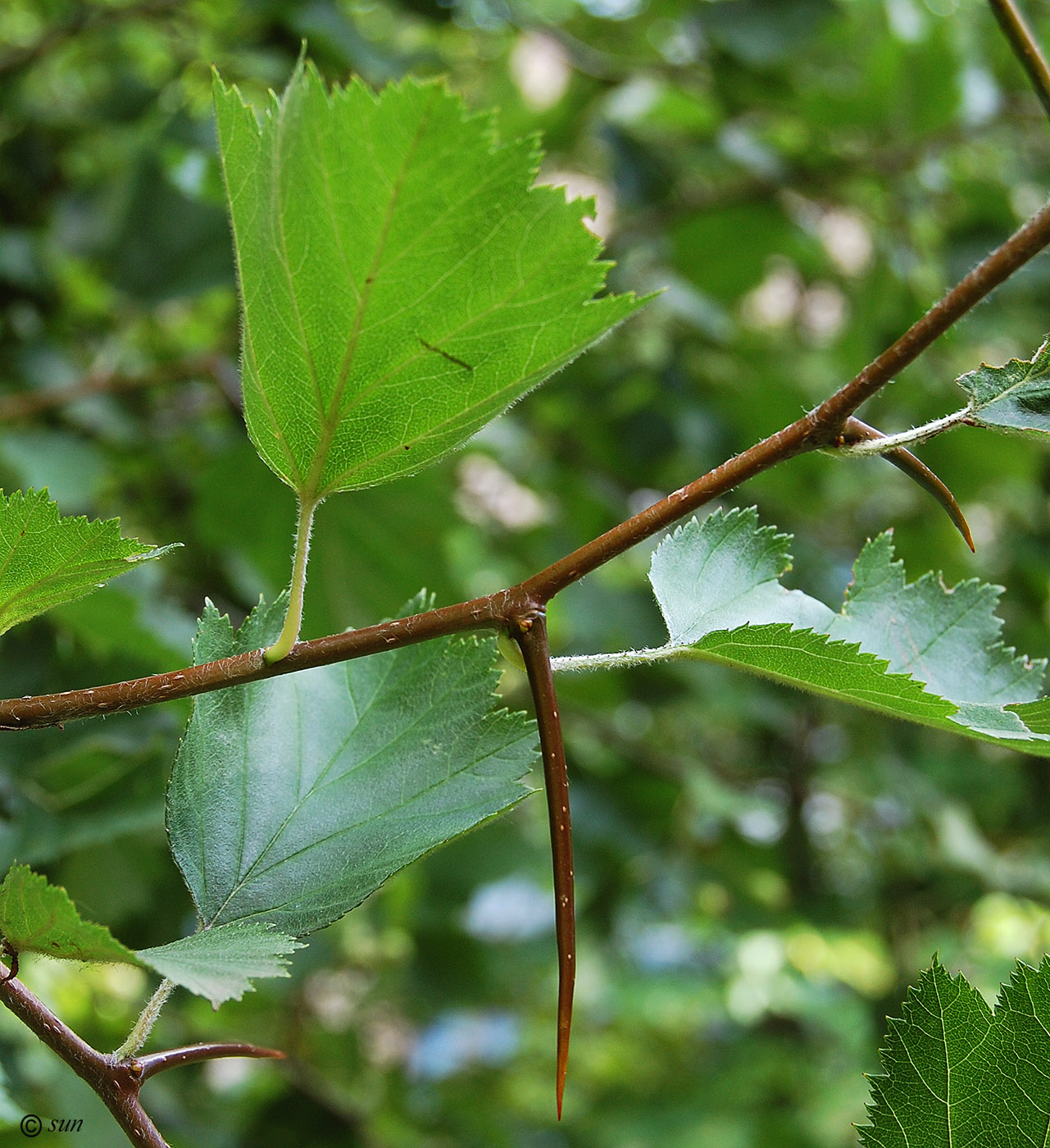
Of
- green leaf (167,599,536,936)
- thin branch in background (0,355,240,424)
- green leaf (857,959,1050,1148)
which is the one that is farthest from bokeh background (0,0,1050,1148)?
green leaf (857,959,1050,1148)

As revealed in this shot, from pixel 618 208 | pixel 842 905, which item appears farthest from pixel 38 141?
pixel 842 905

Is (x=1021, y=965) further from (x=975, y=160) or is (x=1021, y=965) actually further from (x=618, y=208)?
(x=975, y=160)

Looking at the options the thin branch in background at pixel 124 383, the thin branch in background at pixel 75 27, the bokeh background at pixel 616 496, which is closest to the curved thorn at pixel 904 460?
the bokeh background at pixel 616 496

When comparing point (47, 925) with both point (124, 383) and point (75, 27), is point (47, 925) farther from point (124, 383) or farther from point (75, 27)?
point (75, 27)

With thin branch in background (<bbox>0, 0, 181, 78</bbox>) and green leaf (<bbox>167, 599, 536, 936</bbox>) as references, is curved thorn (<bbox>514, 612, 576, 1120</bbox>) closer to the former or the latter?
green leaf (<bbox>167, 599, 536, 936</bbox>)

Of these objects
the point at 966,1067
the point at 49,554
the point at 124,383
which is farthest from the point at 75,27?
the point at 966,1067

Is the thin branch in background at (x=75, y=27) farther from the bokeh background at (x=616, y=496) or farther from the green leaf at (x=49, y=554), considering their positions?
the green leaf at (x=49, y=554)
